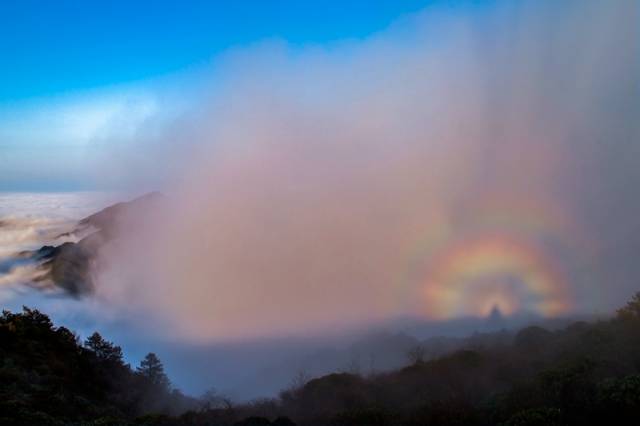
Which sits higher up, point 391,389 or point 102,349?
point 102,349

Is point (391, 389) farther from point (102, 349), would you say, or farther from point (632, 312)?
point (102, 349)

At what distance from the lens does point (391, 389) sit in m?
25.0

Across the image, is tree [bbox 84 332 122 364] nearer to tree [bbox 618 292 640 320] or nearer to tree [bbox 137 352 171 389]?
tree [bbox 137 352 171 389]

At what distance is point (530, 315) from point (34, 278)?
143 m

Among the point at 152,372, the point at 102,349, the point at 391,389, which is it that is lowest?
the point at 391,389

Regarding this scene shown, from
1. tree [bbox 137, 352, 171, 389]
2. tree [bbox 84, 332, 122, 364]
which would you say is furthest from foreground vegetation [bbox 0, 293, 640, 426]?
tree [bbox 137, 352, 171, 389]

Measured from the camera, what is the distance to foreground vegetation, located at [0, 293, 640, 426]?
47.6 ft

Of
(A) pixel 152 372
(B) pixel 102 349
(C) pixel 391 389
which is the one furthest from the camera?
(A) pixel 152 372

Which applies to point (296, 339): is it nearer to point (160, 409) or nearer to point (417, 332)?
point (417, 332)

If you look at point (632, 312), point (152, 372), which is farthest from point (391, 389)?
point (152, 372)

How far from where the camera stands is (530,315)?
71.2 meters

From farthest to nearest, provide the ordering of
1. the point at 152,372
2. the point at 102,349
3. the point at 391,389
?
the point at 152,372 → the point at 102,349 → the point at 391,389

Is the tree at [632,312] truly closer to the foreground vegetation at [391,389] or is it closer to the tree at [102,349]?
the foreground vegetation at [391,389]

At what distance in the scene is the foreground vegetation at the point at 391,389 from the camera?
14.5 m
